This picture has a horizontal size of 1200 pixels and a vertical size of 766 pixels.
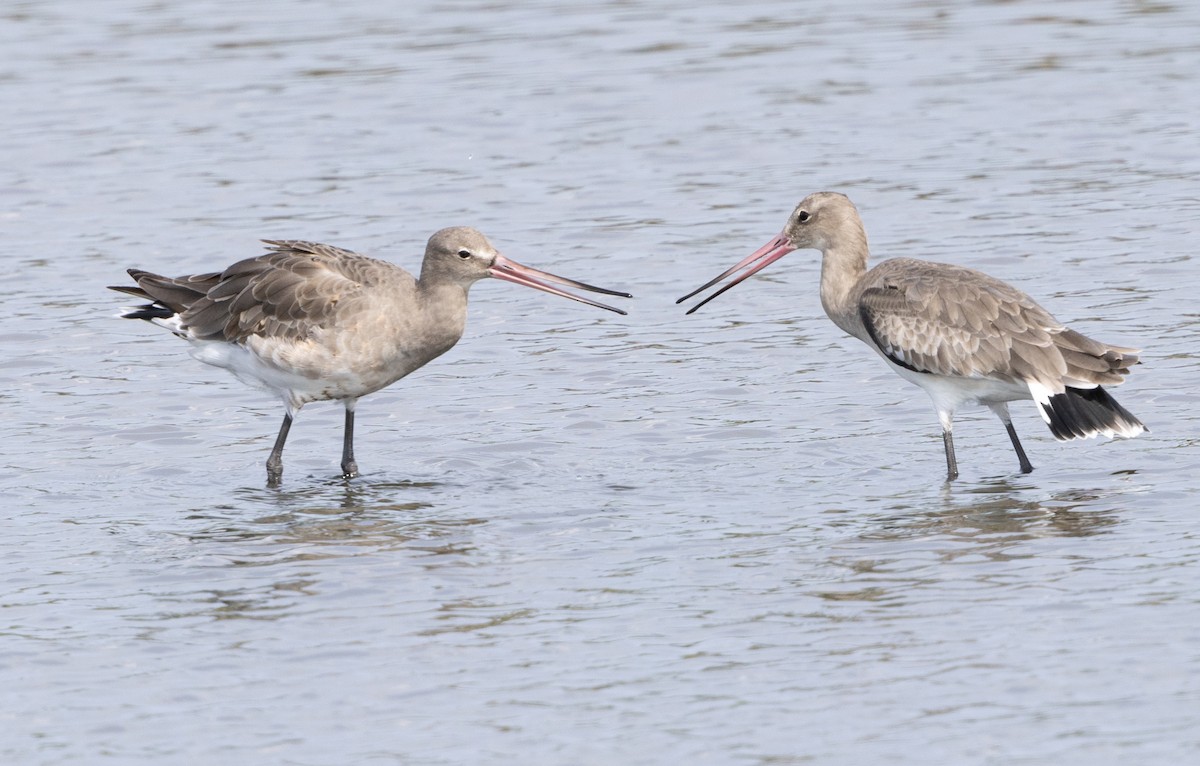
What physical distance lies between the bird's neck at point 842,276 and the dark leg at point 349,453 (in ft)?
9.91

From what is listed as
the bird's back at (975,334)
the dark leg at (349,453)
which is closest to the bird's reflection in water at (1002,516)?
the bird's back at (975,334)

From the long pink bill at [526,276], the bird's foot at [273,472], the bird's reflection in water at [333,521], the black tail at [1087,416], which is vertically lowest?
the bird's reflection in water at [333,521]

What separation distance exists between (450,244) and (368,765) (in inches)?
200

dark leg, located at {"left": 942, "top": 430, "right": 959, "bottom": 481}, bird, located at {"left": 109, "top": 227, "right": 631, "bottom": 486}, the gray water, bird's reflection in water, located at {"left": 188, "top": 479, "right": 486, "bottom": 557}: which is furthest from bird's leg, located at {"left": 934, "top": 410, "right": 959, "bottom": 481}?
bird's reflection in water, located at {"left": 188, "top": 479, "right": 486, "bottom": 557}

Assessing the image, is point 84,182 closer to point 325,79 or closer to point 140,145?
point 140,145

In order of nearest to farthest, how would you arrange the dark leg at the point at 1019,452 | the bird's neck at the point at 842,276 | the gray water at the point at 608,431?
the gray water at the point at 608,431
the dark leg at the point at 1019,452
the bird's neck at the point at 842,276

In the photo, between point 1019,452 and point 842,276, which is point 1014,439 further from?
point 842,276

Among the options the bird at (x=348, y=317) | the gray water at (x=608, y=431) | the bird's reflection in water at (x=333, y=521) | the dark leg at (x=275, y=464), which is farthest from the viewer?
the dark leg at (x=275, y=464)

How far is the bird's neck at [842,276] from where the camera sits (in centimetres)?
1235

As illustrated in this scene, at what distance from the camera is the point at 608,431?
1258cm

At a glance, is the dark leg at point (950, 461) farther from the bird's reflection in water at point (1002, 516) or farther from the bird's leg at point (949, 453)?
the bird's reflection in water at point (1002, 516)

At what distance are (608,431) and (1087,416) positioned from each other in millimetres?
3088

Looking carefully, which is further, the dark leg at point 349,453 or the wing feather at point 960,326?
the dark leg at point 349,453

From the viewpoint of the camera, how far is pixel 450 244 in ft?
38.8
